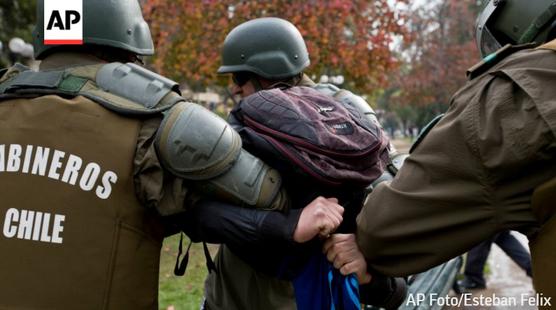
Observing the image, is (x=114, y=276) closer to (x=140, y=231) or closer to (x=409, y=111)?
(x=140, y=231)

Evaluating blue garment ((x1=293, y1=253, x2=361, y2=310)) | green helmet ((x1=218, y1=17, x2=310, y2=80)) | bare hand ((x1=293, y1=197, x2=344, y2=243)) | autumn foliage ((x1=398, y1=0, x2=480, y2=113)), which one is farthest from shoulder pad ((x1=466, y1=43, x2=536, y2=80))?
autumn foliage ((x1=398, y1=0, x2=480, y2=113))

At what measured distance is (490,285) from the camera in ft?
19.8

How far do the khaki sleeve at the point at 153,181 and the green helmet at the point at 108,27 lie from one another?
42 cm

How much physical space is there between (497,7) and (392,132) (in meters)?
62.5

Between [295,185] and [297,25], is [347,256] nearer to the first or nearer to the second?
[295,185]

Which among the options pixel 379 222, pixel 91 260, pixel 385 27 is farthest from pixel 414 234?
pixel 385 27

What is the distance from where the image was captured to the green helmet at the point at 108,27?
2141mm

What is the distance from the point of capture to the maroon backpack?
2.02m

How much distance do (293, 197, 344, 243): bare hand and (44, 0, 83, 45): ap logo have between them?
3.58 ft

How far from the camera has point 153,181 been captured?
1950 millimetres

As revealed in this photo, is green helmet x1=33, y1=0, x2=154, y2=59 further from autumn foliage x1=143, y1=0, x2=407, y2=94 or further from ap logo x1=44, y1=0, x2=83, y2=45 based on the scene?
autumn foliage x1=143, y1=0, x2=407, y2=94

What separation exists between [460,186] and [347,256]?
553 millimetres

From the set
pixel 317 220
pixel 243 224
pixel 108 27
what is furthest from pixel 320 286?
pixel 108 27

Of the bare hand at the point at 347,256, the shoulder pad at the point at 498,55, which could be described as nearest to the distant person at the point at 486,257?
the bare hand at the point at 347,256
